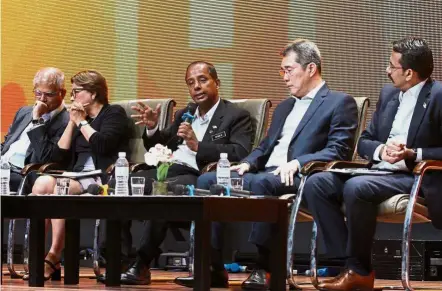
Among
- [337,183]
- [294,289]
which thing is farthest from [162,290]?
[337,183]

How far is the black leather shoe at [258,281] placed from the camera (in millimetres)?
4609

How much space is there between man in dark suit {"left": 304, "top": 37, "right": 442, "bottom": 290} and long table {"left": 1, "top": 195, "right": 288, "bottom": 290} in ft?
0.91

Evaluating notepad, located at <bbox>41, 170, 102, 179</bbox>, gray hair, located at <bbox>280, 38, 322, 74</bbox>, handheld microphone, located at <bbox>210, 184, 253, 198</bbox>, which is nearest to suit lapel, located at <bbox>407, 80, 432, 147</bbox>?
gray hair, located at <bbox>280, 38, 322, 74</bbox>

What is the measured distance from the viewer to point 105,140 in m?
5.57

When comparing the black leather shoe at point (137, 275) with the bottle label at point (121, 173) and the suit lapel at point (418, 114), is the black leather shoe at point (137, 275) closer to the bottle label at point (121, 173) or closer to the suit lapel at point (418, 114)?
the bottle label at point (121, 173)

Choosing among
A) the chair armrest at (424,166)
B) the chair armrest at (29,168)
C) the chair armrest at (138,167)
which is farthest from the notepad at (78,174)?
the chair armrest at (424,166)

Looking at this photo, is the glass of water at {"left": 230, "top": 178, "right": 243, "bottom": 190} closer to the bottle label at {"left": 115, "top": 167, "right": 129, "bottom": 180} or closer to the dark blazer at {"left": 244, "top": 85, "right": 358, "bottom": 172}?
the dark blazer at {"left": 244, "top": 85, "right": 358, "bottom": 172}

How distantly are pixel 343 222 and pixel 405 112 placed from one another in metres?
0.61

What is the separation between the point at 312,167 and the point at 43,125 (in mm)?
1948

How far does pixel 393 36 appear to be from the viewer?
266 inches

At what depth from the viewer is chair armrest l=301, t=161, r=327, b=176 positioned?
4.58 metres

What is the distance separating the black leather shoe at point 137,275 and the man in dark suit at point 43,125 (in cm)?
104

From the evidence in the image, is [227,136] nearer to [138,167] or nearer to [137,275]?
[138,167]

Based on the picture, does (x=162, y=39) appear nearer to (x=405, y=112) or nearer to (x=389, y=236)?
(x=389, y=236)
